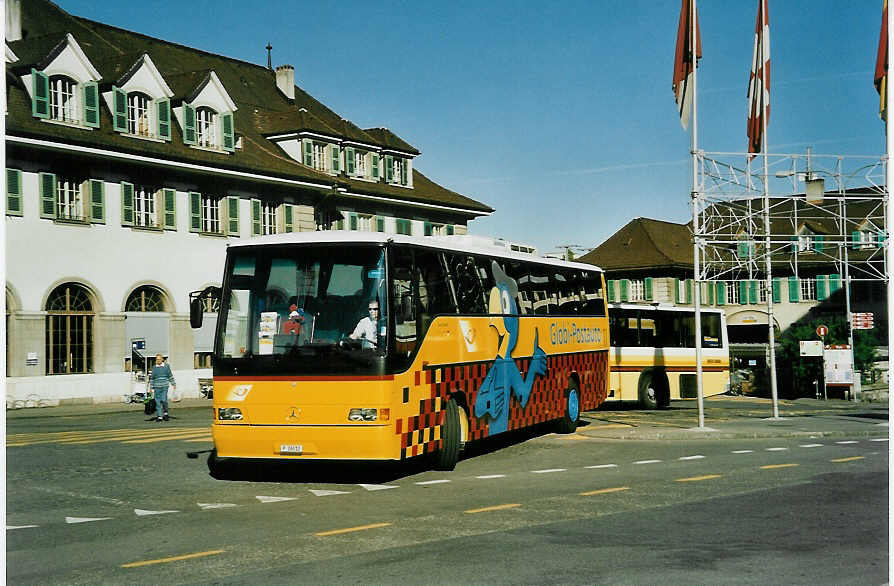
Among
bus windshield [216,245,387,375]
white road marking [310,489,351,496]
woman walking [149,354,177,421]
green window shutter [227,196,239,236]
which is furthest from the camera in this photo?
green window shutter [227,196,239,236]

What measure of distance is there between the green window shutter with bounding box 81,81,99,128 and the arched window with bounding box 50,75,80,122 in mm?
314

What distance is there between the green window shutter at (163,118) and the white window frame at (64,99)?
3807mm

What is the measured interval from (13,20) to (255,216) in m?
11.4

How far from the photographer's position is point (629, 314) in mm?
31750

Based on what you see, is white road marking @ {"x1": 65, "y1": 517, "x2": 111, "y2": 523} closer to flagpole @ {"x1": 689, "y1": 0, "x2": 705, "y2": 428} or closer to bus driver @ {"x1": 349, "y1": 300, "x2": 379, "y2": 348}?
bus driver @ {"x1": 349, "y1": 300, "x2": 379, "y2": 348}

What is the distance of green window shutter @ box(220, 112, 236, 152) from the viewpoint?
152ft

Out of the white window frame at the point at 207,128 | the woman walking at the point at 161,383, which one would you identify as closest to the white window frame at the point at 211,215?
the white window frame at the point at 207,128

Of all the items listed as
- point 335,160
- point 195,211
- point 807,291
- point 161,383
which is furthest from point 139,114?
point 807,291

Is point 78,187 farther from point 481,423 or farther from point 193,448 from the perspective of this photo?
point 481,423

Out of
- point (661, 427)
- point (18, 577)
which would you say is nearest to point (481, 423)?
point (661, 427)

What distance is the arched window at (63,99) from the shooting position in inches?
1543

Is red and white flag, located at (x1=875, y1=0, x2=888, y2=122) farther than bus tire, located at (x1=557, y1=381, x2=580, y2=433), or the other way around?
bus tire, located at (x1=557, y1=381, x2=580, y2=433)

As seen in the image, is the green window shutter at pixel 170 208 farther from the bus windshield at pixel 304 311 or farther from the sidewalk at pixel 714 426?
the bus windshield at pixel 304 311

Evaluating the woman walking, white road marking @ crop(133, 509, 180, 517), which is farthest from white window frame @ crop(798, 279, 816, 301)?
white road marking @ crop(133, 509, 180, 517)
